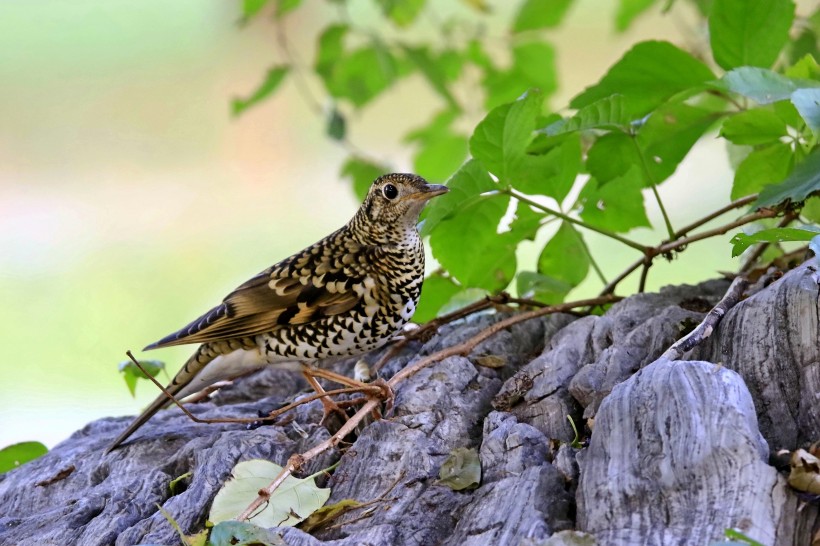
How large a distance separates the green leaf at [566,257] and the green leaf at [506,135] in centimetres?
42

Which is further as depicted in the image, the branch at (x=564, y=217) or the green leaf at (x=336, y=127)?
the green leaf at (x=336, y=127)

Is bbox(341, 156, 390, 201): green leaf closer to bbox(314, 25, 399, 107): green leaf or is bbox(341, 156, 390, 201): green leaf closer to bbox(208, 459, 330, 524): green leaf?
bbox(314, 25, 399, 107): green leaf

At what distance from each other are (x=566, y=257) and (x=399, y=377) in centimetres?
78

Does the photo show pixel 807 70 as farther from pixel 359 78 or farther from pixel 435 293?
pixel 359 78

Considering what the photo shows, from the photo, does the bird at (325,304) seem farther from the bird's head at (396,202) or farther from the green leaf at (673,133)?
the green leaf at (673,133)

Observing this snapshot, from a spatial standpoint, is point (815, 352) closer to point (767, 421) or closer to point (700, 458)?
point (767, 421)

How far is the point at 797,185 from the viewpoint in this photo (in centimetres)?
187

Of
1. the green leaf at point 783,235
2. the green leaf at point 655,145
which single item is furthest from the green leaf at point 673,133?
the green leaf at point 783,235

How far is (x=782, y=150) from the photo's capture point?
237cm

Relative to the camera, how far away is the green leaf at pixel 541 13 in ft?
11.5

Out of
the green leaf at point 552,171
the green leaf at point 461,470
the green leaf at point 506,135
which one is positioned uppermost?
the green leaf at point 506,135

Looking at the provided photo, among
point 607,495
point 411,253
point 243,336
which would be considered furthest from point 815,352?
point 243,336

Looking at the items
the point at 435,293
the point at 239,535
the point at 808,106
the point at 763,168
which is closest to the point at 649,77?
the point at 763,168

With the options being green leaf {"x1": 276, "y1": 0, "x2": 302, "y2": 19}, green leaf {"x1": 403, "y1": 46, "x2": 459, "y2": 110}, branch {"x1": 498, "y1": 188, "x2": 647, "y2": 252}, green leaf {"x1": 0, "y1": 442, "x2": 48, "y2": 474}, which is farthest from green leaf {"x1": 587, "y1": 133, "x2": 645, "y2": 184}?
green leaf {"x1": 0, "y1": 442, "x2": 48, "y2": 474}
